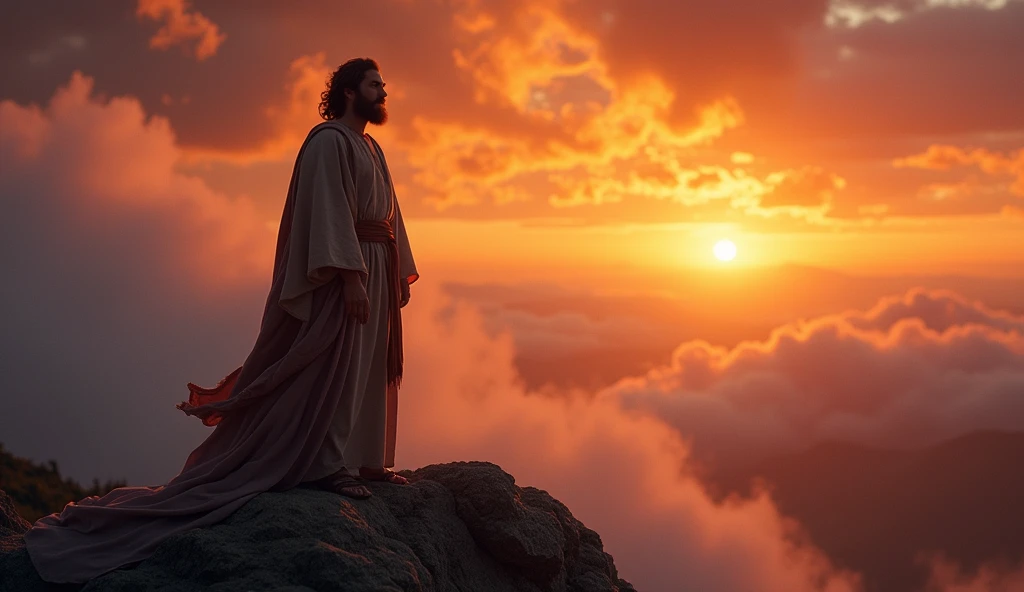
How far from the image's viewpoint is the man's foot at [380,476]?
28.5 ft

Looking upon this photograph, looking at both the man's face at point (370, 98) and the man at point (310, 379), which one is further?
the man's face at point (370, 98)

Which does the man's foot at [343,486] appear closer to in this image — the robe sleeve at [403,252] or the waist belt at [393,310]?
the waist belt at [393,310]

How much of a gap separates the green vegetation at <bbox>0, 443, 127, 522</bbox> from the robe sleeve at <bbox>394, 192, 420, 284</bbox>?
16.9m

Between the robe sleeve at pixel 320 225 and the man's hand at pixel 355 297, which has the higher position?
the robe sleeve at pixel 320 225

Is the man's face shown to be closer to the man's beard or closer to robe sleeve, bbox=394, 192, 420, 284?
the man's beard

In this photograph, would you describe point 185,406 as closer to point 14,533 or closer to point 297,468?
point 297,468

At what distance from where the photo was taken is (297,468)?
26.2 ft

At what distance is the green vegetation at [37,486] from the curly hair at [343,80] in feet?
57.3

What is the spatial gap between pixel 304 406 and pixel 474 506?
1.88 metres

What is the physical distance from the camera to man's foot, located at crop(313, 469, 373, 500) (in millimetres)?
8055

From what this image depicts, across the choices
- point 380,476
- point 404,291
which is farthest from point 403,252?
point 380,476

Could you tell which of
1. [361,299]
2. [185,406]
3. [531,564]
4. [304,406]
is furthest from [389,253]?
[531,564]

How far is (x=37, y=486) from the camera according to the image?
25.2m

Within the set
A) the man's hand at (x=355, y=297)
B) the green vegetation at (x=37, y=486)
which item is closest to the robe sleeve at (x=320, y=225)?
the man's hand at (x=355, y=297)
